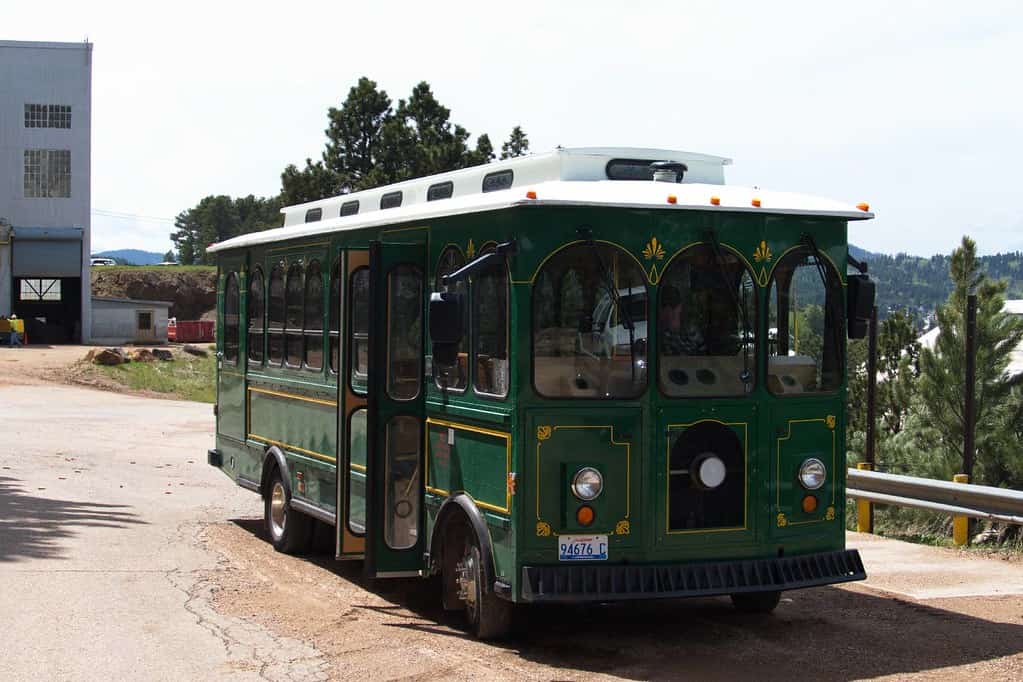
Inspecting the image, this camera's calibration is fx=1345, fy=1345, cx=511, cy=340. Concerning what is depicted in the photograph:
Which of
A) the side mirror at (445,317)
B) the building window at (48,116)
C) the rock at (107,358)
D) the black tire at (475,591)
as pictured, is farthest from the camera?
the building window at (48,116)

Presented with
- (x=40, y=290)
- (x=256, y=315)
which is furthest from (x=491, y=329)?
(x=40, y=290)

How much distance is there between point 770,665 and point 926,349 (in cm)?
1578

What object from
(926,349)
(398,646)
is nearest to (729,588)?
(398,646)

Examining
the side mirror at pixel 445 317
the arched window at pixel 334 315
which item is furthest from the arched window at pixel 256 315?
the side mirror at pixel 445 317

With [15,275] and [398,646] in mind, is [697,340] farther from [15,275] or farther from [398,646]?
[15,275]

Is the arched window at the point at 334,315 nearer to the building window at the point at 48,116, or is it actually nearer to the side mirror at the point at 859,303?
the side mirror at the point at 859,303

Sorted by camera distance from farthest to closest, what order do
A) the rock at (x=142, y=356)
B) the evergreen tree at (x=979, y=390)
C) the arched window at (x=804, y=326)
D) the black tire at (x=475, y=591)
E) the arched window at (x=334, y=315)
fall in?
the rock at (x=142, y=356) → the evergreen tree at (x=979, y=390) → the arched window at (x=334, y=315) → the arched window at (x=804, y=326) → the black tire at (x=475, y=591)

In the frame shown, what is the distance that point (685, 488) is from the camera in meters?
7.98

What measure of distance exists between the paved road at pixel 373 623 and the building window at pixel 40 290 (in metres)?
42.9

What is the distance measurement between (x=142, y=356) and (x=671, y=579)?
35263mm

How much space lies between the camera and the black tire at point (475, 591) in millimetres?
8070

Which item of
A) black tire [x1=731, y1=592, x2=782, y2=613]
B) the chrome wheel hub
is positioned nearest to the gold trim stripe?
black tire [x1=731, y1=592, x2=782, y2=613]

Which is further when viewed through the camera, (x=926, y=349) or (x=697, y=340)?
(x=926, y=349)

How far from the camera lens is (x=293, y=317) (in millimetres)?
11422
